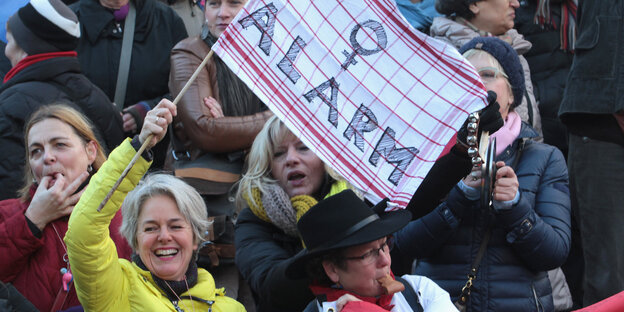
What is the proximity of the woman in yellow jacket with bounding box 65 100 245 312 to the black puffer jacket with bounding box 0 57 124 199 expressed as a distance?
101 cm

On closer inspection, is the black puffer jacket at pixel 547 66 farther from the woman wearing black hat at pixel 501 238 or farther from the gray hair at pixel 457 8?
the woman wearing black hat at pixel 501 238

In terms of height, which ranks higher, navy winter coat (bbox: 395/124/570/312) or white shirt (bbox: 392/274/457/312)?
white shirt (bbox: 392/274/457/312)

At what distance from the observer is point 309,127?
4.22m

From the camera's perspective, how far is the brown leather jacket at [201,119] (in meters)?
5.93

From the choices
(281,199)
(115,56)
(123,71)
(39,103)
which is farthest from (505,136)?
(115,56)

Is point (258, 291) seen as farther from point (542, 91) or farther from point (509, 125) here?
point (542, 91)

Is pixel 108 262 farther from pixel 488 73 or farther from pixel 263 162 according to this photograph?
pixel 488 73

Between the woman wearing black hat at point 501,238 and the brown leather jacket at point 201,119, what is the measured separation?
155 centimetres

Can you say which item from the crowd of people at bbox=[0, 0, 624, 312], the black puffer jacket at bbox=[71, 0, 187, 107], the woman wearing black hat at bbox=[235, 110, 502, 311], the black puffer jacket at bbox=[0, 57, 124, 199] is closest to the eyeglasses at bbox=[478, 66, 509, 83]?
the crowd of people at bbox=[0, 0, 624, 312]

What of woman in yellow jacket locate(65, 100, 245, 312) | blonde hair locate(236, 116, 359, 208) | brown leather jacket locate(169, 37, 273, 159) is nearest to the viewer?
woman in yellow jacket locate(65, 100, 245, 312)

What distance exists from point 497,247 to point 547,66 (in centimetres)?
270

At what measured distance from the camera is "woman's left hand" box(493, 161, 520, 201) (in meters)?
4.45

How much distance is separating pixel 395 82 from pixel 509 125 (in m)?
1.05

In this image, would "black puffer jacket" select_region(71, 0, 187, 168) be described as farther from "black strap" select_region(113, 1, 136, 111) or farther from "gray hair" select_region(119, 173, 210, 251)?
"gray hair" select_region(119, 173, 210, 251)
